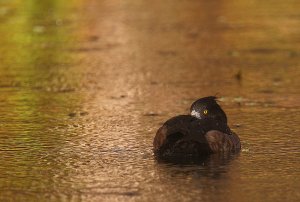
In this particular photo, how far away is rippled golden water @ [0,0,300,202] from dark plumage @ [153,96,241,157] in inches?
7.0

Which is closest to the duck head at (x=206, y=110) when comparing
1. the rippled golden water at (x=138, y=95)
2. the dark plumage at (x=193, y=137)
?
the dark plumage at (x=193, y=137)

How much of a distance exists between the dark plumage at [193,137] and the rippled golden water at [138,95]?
0.18 meters

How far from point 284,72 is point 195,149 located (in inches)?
249

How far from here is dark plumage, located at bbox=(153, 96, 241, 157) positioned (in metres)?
11.3

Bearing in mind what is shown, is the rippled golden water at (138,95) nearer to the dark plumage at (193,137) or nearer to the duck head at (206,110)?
the dark plumage at (193,137)

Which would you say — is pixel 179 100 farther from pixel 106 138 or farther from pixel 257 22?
pixel 257 22

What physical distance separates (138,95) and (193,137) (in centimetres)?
439

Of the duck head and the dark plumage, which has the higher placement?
the duck head

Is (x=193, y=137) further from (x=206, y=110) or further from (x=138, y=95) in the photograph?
(x=138, y=95)

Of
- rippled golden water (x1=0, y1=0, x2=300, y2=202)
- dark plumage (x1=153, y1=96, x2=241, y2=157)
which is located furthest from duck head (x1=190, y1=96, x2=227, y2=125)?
rippled golden water (x1=0, y1=0, x2=300, y2=202)

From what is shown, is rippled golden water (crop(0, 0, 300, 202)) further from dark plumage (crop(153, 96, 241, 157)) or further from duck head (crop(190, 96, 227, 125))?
duck head (crop(190, 96, 227, 125))

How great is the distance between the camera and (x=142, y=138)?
12.5 m

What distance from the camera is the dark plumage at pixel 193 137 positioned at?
11.3 metres

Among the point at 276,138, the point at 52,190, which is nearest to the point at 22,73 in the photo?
the point at 276,138
